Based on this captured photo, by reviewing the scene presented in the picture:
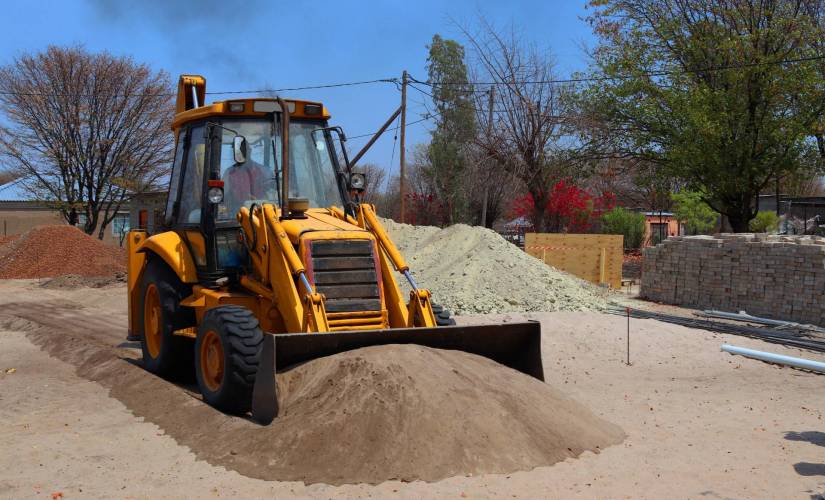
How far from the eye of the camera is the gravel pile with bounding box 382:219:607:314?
56.7 feet

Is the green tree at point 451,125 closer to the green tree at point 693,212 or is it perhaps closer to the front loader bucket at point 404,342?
the green tree at point 693,212

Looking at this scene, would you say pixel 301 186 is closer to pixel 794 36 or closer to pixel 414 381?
pixel 414 381

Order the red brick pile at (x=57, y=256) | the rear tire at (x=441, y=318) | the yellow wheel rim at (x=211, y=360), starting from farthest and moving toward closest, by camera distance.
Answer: the red brick pile at (x=57, y=256)
the rear tire at (x=441, y=318)
the yellow wheel rim at (x=211, y=360)

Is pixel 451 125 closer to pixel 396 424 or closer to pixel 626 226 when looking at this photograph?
pixel 626 226

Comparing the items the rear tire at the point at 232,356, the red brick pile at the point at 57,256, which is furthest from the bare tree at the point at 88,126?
the rear tire at the point at 232,356

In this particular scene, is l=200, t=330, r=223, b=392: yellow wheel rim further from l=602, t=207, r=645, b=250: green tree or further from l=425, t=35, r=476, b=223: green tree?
l=602, t=207, r=645, b=250: green tree

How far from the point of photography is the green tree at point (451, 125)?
36.0 meters

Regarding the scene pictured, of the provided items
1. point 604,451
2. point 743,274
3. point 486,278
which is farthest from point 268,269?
point 743,274

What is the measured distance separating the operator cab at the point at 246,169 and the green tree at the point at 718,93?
18.4 m

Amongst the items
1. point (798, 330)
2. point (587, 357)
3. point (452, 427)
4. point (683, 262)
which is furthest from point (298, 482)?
point (683, 262)

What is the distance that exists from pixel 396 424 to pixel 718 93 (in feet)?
72.4

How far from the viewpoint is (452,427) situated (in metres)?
6.28

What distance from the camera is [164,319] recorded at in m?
9.19


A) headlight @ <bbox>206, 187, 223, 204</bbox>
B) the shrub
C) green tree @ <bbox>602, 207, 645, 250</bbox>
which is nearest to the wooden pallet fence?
green tree @ <bbox>602, 207, 645, 250</bbox>
